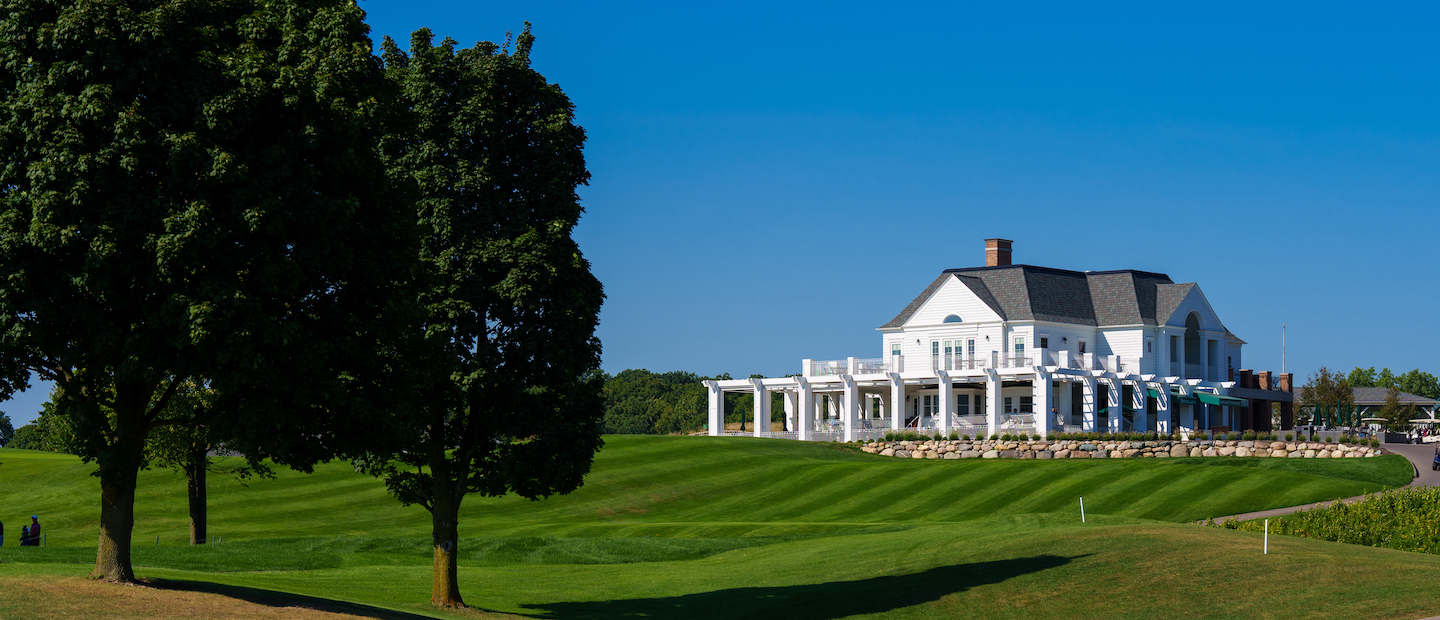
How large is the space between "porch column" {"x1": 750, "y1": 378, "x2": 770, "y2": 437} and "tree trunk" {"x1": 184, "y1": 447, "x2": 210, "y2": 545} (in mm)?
33125

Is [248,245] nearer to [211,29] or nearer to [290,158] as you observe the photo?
[290,158]

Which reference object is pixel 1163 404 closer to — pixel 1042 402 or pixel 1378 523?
pixel 1042 402

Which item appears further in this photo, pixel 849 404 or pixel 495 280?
pixel 849 404

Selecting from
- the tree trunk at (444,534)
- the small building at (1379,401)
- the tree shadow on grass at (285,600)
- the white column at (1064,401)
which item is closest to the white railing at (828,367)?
the white column at (1064,401)

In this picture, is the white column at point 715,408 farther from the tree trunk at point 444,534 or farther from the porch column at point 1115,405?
the tree trunk at point 444,534

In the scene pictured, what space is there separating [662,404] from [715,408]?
69560 mm

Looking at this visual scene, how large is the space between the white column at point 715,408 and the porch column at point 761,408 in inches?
76.0

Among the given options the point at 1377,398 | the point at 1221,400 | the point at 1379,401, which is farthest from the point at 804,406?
the point at 1377,398

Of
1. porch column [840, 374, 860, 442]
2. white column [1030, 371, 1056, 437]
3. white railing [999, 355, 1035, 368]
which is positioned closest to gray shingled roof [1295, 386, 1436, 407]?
white railing [999, 355, 1035, 368]

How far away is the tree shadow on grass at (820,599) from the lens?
2142 cm

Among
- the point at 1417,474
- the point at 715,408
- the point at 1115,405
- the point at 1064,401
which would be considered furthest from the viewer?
the point at 715,408

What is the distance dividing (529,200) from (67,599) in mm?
9693

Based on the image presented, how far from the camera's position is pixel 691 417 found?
12762 centimetres

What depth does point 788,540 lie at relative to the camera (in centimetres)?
3375
